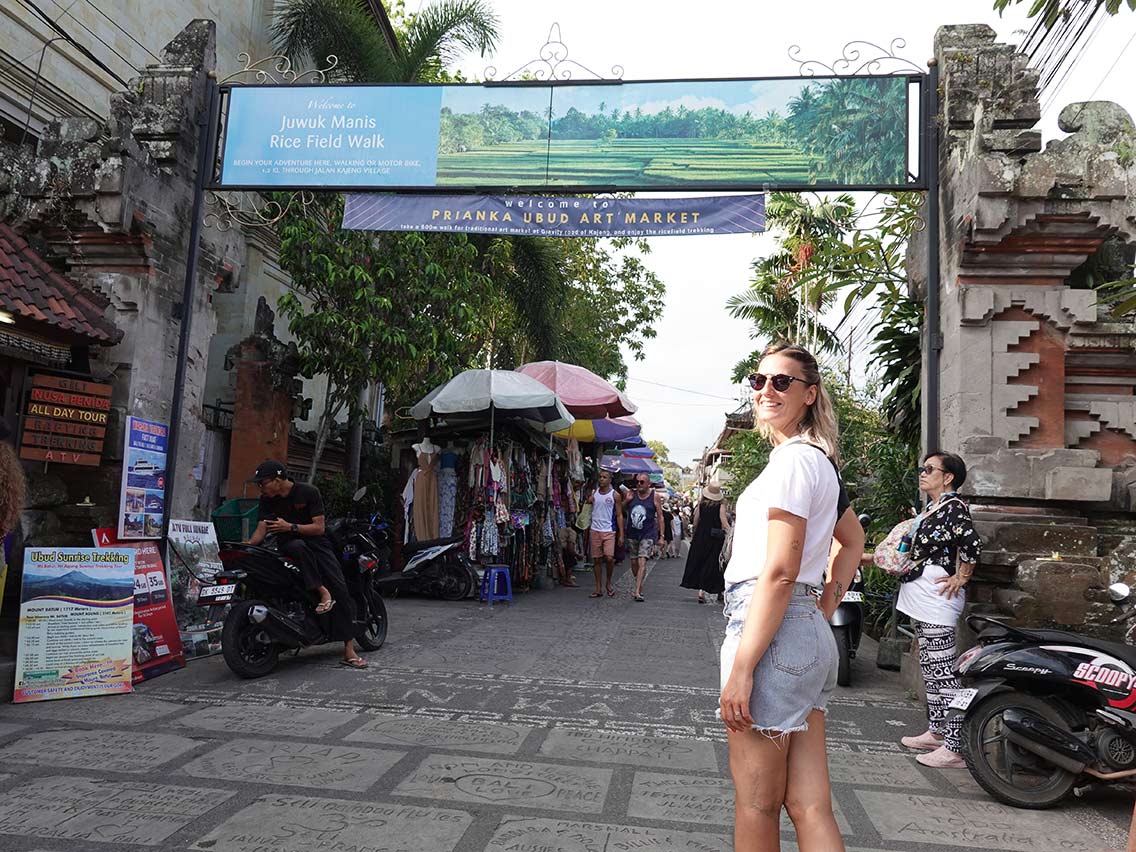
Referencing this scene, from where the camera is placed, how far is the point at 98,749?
4.64 m

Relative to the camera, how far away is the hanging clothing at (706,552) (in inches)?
466

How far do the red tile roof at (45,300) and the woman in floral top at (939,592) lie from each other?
6472 mm

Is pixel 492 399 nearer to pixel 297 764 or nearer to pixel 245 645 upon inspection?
pixel 245 645

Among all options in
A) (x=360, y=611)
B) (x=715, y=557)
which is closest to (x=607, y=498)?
(x=715, y=557)

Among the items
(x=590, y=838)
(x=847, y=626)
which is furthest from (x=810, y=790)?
(x=847, y=626)

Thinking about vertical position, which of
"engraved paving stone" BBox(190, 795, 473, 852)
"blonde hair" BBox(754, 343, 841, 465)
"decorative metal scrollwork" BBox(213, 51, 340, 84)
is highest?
"decorative metal scrollwork" BBox(213, 51, 340, 84)

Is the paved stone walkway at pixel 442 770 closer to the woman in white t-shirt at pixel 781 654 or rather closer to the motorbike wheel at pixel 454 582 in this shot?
the woman in white t-shirt at pixel 781 654

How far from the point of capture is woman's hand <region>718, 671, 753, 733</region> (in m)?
2.39

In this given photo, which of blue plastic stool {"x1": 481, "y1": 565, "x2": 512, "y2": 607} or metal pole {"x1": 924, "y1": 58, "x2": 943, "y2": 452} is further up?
metal pole {"x1": 924, "y1": 58, "x2": 943, "y2": 452}

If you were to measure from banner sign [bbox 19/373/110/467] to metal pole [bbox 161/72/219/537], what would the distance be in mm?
605

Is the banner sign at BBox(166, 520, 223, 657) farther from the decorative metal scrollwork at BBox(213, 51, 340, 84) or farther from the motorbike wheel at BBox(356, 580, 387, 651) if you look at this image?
the decorative metal scrollwork at BBox(213, 51, 340, 84)

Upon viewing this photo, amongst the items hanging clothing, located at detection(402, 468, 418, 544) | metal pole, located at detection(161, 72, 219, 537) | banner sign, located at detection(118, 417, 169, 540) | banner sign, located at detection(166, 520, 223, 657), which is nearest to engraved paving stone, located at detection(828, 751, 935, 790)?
banner sign, located at detection(166, 520, 223, 657)

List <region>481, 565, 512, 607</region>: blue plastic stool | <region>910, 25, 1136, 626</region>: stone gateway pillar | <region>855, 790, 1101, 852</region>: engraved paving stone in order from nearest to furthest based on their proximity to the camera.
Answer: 1. <region>855, 790, 1101, 852</region>: engraved paving stone
2. <region>910, 25, 1136, 626</region>: stone gateway pillar
3. <region>481, 565, 512, 607</region>: blue plastic stool

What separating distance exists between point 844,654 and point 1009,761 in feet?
8.20
